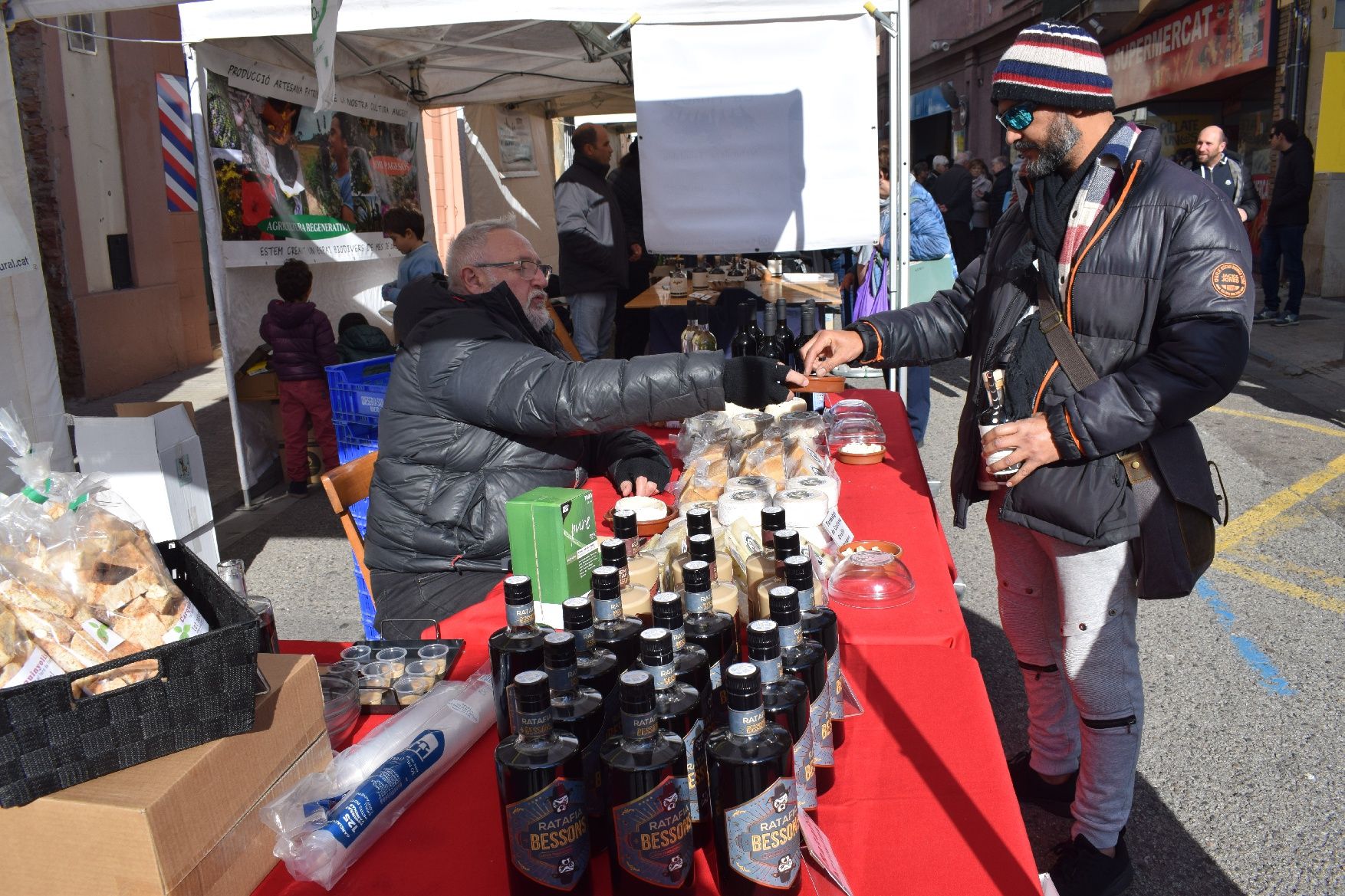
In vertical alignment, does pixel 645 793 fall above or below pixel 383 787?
above

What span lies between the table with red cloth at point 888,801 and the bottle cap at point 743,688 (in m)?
0.31

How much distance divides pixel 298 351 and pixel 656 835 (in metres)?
5.68

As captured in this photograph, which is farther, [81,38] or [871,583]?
[81,38]

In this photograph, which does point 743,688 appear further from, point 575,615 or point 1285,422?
point 1285,422

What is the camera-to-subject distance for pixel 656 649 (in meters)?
1.28

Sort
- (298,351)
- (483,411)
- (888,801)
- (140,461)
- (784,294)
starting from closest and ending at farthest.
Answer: (888,801), (483,411), (140,461), (298,351), (784,294)

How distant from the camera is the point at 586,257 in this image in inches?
303

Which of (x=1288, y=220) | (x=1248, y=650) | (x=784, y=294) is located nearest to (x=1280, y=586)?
(x=1248, y=650)

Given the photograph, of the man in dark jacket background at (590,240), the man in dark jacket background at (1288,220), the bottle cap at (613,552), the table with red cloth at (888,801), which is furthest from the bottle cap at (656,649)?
the man in dark jacket background at (1288,220)

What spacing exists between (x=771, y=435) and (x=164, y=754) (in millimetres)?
2147

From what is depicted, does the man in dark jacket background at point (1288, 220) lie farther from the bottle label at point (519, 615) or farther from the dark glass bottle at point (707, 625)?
the bottle label at point (519, 615)

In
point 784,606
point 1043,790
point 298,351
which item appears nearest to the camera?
point 784,606

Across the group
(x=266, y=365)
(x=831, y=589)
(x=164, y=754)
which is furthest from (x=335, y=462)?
(x=164, y=754)

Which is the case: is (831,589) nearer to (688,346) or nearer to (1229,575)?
(688,346)
